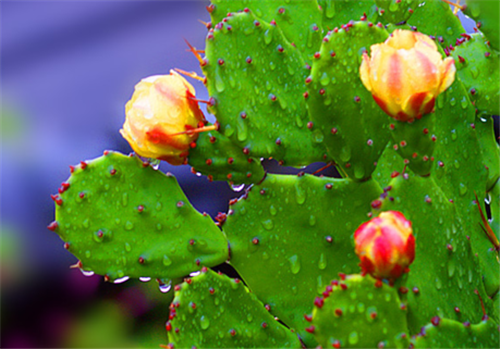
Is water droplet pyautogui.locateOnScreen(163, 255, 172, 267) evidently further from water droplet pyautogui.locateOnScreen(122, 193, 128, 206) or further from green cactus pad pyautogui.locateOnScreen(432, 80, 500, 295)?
green cactus pad pyautogui.locateOnScreen(432, 80, 500, 295)

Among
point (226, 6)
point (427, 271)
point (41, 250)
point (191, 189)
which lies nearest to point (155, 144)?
point (226, 6)

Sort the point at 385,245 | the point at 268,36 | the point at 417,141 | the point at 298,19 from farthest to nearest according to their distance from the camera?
the point at 298,19
the point at 268,36
the point at 417,141
the point at 385,245

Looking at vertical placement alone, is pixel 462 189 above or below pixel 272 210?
below

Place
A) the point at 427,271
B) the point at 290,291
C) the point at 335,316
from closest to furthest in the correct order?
the point at 335,316 → the point at 427,271 → the point at 290,291

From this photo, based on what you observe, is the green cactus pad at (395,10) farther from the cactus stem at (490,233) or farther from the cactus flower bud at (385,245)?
the cactus flower bud at (385,245)

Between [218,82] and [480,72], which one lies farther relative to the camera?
[480,72]

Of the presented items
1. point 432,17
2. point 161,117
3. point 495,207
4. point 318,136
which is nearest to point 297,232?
point 318,136

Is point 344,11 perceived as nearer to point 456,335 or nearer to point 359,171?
point 359,171

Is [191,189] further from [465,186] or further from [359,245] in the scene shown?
[359,245]
